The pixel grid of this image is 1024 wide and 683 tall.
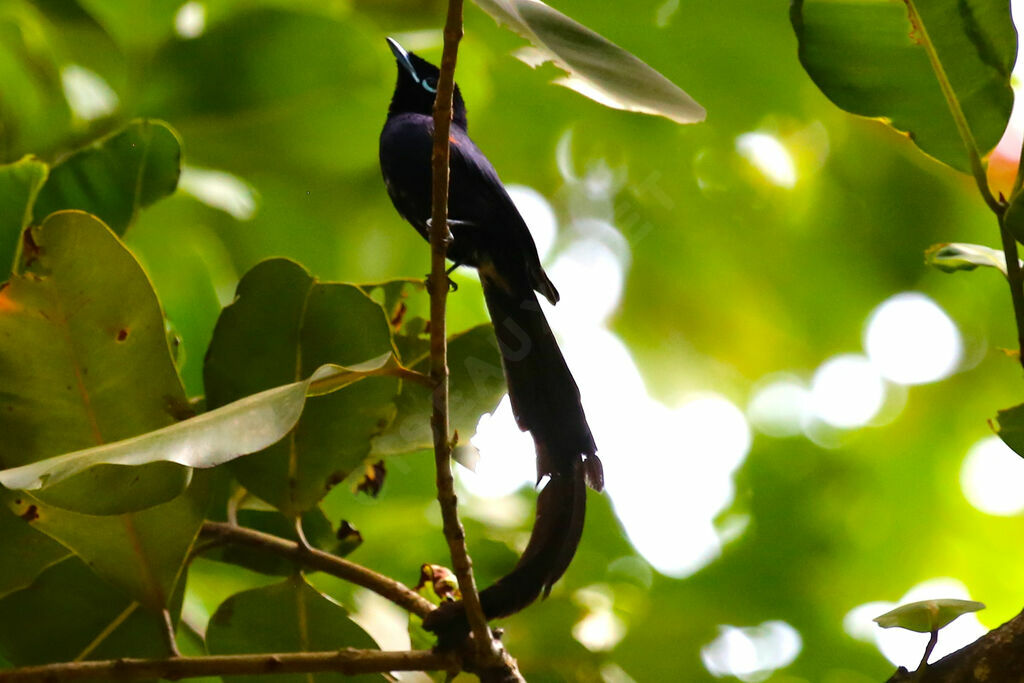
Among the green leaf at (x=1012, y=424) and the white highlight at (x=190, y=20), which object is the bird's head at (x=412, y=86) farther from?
the green leaf at (x=1012, y=424)

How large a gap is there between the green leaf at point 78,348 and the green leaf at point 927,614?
2.92ft

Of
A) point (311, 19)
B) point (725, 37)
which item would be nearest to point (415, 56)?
point (311, 19)

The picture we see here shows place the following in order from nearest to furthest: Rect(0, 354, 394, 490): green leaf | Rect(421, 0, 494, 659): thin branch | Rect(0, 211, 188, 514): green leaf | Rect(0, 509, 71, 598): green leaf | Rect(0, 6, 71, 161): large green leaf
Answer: Rect(0, 354, 394, 490): green leaf → Rect(421, 0, 494, 659): thin branch → Rect(0, 211, 188, 514): green leaf → Rect(0, 509, 71, 598): green leaf → Rect(0, 6, 71, 161): large green leaf

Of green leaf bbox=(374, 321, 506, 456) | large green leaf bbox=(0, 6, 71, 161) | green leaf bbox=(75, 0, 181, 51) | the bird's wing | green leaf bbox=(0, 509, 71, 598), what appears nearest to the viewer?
green leaf bbox=(0, 509, 71, 598)

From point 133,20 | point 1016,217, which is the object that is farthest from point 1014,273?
point 133,20

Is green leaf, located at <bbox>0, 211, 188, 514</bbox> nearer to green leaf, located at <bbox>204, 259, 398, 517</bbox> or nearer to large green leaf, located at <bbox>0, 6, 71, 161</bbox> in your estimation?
green leaf, located at <bbox>204, 259, 398, 517</bbox>

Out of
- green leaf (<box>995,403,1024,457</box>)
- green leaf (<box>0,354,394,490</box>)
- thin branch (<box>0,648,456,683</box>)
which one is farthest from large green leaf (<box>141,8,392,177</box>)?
green leaf (<box>995,403,1024,457</box>)

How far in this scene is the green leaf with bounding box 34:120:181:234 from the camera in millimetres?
1736

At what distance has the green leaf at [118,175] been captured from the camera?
5.70ft

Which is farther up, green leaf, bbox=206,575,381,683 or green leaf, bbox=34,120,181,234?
green leaf, bbox=34,120,181,234

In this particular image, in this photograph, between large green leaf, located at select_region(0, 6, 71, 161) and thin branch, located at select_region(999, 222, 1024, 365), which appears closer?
thin branch, located at select_region(999, 222, 1024, 365)

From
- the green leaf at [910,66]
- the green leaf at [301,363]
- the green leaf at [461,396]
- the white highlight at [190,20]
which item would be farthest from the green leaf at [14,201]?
the green leaf at [910,66]

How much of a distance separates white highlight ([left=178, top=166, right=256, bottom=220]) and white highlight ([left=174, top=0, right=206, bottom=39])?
32 cm

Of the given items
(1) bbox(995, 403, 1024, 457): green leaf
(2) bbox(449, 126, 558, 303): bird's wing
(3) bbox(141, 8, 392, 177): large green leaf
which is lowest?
(1) bbox(995, 403, 1024, 457): green leaf
